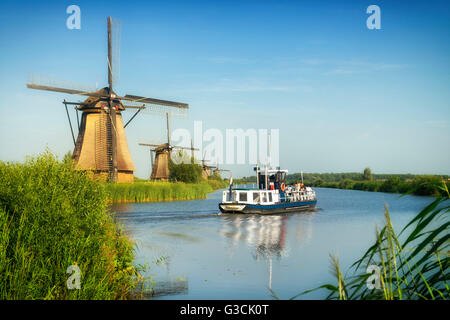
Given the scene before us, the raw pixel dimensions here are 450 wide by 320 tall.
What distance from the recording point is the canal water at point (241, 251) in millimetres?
9805

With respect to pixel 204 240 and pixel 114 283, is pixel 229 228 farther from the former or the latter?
pixel 114 283

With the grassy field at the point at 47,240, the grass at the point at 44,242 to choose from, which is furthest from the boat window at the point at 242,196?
the grass at the point at 44,242

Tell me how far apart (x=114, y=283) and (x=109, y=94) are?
3145cm

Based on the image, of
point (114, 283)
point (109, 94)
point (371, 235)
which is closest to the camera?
point (114, 283)

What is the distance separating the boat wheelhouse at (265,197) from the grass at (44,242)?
64.1ft

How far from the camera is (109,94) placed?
36062 millimetres

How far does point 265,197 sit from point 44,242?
22579 mm

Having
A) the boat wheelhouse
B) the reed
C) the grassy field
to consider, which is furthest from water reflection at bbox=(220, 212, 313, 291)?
the reed

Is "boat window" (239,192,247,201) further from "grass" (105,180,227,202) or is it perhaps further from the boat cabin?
"grass" (105,180,227,202)

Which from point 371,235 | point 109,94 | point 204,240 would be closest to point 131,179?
point 109,94

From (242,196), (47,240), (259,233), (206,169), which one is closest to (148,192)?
(242,196)

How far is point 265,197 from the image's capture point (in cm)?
2762
